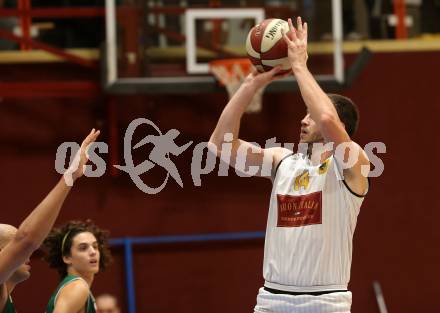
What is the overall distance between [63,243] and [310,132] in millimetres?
1834

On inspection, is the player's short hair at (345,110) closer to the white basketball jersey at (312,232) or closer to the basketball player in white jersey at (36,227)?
the white basketball jersey at (312,232)

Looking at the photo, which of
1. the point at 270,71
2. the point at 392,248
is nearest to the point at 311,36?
the point at 392,248

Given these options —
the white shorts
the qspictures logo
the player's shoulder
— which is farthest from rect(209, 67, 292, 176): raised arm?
the qspictures logo

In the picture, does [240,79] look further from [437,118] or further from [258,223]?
[437,118]

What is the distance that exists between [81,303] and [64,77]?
4133 mm

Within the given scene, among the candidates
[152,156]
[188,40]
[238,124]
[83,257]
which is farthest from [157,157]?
[238,124]

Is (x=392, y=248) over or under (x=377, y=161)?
under

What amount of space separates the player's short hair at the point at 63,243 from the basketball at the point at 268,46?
5.42ft

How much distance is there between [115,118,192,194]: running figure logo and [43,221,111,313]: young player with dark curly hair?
277 cm

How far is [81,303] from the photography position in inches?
186

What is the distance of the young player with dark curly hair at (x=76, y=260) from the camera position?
474 centimetres

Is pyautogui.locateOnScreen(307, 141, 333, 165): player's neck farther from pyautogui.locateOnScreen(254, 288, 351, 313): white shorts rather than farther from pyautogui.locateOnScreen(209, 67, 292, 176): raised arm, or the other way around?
pyautogui.locateOnScreen(254, 288, 351, 313): white shorts

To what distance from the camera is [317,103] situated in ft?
13.2

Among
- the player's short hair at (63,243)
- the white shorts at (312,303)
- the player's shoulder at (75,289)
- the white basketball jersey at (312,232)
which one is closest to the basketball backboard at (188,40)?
the player's short hair at (63,243)
